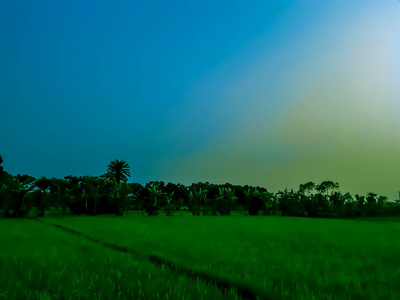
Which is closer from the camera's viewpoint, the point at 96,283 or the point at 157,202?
the point at 96,283

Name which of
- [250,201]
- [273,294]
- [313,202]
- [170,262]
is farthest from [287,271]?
[250,201]

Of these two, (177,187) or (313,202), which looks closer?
(313,202)

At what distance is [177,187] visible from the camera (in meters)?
81.4

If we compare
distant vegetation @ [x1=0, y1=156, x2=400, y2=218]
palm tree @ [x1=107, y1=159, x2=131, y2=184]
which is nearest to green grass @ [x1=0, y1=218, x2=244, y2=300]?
distant vegetation @ [x1=0, y1=156, x2=400, y2=218]

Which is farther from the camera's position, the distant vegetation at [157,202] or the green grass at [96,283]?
the distant vegetation at [157,202]

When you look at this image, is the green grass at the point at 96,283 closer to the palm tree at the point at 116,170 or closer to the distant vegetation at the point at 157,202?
the distant vegetation at the point at 157,202

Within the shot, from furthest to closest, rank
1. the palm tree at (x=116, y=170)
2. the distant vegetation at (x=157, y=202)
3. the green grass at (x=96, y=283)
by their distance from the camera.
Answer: the palm tree at (x=116, y=170) → the distant vegetation at (x=157, y=202) → the green grass at (x=96, y=283)

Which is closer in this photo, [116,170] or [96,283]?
[96,283]

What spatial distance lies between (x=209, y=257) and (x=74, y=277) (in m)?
2.64

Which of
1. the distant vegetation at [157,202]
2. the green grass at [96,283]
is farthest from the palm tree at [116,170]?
the green grass at [96,283]

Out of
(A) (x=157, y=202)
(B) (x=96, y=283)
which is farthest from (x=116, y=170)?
(B) (x=96, y=283)

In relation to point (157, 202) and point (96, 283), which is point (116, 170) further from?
point (96, 283)

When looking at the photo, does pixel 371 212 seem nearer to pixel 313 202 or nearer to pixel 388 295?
pixel 313 202

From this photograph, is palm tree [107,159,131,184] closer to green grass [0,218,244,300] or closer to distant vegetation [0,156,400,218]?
distant vegetation [0,156,400,218]
